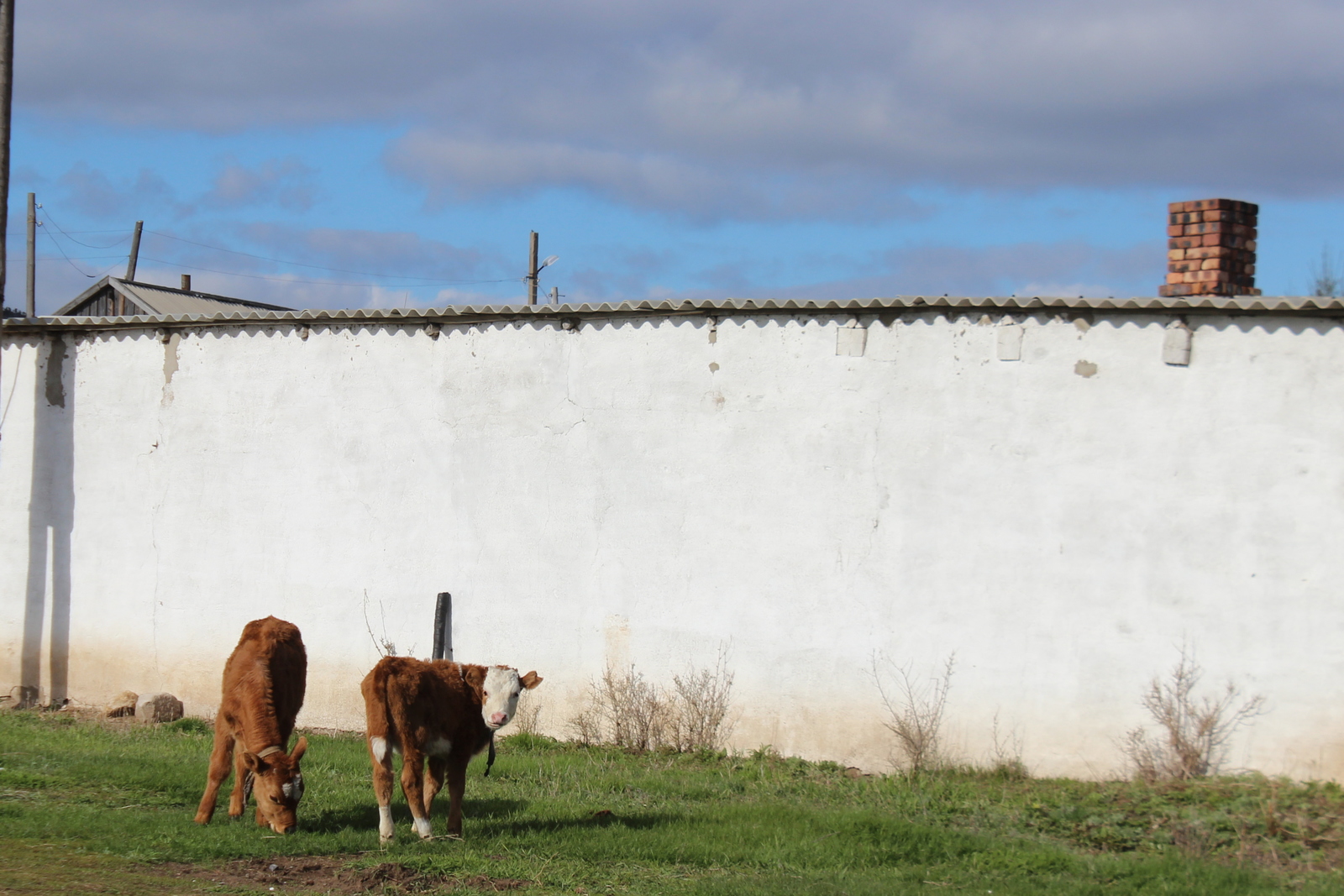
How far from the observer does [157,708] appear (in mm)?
12141

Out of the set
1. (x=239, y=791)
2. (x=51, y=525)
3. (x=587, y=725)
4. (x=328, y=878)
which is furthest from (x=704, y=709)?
(x=51, y=525)

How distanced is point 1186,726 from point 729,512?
3954 millimetres

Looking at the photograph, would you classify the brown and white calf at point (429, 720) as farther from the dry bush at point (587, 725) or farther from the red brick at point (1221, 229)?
the red brick at point (1221, 229)

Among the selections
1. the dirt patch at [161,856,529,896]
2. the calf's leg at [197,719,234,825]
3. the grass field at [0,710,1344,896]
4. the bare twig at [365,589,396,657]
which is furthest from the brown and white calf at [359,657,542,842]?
the bare twig at [365,589,396,657]

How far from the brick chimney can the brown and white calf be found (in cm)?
687

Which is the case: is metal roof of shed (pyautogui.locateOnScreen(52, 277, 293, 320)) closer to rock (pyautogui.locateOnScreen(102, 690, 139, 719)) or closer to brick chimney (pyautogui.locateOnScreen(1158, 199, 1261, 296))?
rock (pyautogui.locateOnScreen(102, 690, 139, 719))

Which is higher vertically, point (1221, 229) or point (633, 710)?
point (1221, 229)

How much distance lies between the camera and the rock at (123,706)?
12.4m

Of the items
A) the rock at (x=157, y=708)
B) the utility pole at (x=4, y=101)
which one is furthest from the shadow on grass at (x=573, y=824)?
the utility pole at (x=4, y=101)

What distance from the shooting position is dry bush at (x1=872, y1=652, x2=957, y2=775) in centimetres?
968

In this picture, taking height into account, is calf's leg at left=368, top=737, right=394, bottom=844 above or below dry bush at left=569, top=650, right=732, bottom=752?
above

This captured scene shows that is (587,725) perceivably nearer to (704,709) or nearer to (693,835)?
(704,709)

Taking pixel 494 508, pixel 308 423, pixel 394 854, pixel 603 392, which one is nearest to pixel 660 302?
pixel 603 392

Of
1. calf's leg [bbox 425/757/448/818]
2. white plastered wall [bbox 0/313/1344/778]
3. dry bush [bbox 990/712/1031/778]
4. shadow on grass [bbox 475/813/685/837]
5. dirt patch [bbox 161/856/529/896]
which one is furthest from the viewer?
dry bush [bbox 990/712/1031/778]
